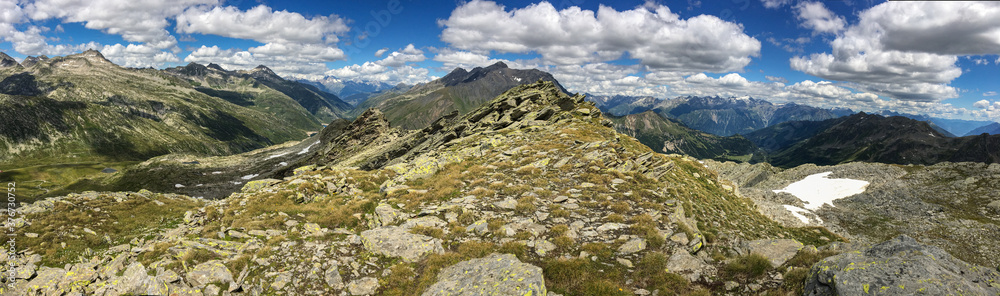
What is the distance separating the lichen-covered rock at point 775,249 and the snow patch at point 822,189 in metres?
63.7

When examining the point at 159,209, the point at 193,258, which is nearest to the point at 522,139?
the point at 193,258

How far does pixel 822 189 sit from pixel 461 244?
89066 millimetres

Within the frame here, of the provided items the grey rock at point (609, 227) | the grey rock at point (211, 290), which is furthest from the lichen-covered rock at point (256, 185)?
the grey rock at point (609, 227)

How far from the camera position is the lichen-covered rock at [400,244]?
46.8ft

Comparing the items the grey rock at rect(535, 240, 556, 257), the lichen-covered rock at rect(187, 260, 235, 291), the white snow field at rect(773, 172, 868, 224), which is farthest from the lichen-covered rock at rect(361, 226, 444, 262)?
the white snow field at rect(773, 172, 868, 224)

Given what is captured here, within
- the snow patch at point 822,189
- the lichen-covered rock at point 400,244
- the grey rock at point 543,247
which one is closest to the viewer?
the grey rock at point 543,247

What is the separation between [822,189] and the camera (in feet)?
229

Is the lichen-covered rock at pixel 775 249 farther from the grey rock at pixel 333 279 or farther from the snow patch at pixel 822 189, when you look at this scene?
the snow patch at pixel 822 189

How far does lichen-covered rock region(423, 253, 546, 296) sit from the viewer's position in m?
10.6

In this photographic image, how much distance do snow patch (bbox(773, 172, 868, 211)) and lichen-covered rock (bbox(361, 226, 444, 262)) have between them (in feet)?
239

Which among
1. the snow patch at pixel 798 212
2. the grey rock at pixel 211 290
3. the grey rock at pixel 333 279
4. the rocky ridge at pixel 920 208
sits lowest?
the snow patch at pixel 798 212

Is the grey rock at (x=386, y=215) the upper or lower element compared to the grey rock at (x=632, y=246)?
lower

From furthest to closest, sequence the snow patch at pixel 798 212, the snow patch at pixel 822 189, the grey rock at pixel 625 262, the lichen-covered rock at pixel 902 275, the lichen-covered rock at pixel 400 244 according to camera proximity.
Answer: the snow patch at pixel 822 189 < the snow patch at pixel 798 212 < the lichen-covered rock at pixel 400 244 < the grey rock at pixel 625 262 < the lichen-covered rock at pixel 902 275

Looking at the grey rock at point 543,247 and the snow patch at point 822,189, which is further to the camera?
the snow patch at point 822,189
